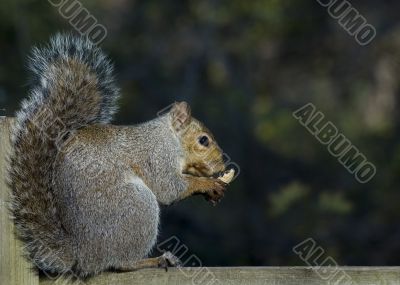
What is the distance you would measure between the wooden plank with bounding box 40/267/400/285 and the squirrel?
0.22m

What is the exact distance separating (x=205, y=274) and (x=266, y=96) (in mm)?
7137

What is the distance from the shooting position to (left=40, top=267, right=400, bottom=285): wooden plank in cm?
243

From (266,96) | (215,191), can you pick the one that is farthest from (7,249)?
(266,96)

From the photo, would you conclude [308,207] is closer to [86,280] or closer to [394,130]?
[394,130]

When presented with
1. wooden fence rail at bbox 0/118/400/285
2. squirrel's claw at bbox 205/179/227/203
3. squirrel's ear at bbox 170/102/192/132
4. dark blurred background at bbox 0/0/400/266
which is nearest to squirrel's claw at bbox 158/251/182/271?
wooden fence rail at bbox 0/118/400/285

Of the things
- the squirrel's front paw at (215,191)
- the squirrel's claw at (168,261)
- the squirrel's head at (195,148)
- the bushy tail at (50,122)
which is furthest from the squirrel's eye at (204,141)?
the squirrel's claw at (168,261)

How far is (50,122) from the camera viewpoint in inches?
112

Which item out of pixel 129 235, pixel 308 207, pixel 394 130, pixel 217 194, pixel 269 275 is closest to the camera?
pixel 269 275

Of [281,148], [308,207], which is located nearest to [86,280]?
[308,207]

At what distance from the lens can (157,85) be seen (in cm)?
877

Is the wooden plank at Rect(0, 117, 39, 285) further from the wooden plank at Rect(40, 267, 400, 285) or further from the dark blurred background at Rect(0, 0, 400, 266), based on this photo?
the dark blurred background at Rect(0, 0, 400, 266)

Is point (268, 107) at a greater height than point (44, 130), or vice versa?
point (268, 107)

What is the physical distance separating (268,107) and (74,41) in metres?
5.99

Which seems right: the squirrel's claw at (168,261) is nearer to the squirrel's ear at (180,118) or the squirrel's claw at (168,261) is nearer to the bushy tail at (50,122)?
the bushy tail at (50,122)
